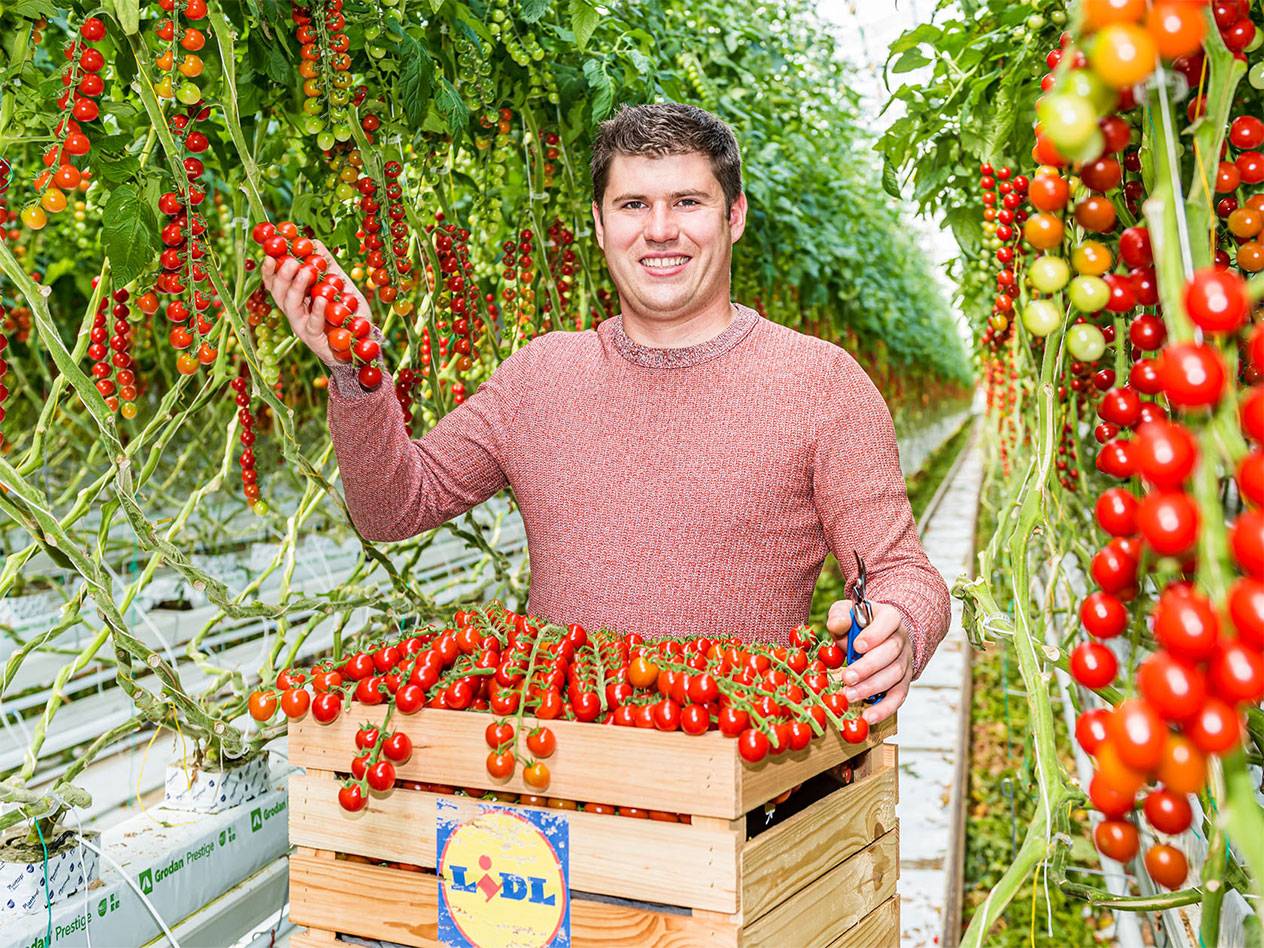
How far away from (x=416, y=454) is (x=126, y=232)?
0.56 meters

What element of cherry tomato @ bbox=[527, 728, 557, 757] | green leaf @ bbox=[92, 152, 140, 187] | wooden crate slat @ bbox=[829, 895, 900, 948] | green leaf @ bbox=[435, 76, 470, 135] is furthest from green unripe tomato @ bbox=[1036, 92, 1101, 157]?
green leaf @ bbox=[435, 76, 470, 135]

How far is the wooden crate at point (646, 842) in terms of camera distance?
45.9 inches

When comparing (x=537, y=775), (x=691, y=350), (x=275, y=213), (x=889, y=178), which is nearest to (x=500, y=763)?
(x=537, y=775)

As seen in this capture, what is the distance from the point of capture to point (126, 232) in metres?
1.46

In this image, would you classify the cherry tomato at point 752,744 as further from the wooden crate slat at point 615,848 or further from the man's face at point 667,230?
the man's face at point 667,230

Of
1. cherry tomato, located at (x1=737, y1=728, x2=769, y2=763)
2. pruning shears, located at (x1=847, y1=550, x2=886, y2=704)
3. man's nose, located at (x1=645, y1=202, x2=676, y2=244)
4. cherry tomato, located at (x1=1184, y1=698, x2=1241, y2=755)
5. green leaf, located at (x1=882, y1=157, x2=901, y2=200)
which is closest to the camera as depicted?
cherry tomato, located at (x1=1184, y1=698, x2=1241, y2=755)

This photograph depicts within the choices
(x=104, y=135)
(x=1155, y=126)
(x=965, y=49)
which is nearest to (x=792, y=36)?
(x=965, y=49)

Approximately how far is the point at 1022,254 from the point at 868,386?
12.6 inches

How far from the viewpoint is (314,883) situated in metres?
1.40

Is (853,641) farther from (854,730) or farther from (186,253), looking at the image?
(186,253)

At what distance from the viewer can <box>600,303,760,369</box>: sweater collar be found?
6.00ft

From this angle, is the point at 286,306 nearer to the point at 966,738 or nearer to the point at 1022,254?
the point at 1022,254

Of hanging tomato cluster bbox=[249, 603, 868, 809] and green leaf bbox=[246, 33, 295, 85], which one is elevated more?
green leaf bbox=[246, 33, 295, 85]

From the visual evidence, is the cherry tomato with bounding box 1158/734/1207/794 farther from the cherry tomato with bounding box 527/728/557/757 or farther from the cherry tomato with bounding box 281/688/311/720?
the cherry tomato with bounding box 281/688/311/720
